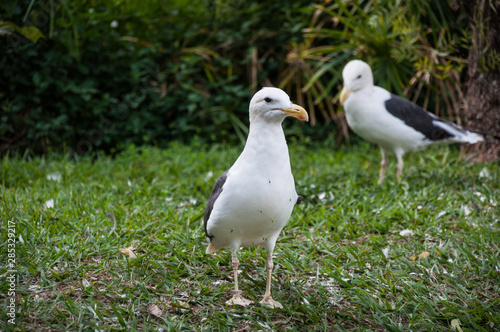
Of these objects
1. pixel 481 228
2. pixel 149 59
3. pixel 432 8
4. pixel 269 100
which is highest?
pixel 432 8

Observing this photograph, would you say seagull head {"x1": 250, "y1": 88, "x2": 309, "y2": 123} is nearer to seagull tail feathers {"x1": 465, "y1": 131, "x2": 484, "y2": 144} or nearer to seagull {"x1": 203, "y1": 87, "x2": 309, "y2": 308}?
seagull {"x1": 203, "y1": 87, "x2": 309, "y2": 308}

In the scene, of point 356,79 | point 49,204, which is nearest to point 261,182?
point 49,204

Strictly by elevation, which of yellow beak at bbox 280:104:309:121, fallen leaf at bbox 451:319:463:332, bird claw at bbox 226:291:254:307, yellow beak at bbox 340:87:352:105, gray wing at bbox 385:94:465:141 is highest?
yellow beak at bbox 280:104:309:121

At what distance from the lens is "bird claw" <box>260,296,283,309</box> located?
2.97 m

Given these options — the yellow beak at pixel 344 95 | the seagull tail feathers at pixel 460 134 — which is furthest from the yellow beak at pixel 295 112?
the seagull tail feathers at pixel 460 134

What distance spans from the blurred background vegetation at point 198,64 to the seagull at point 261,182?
369 cm

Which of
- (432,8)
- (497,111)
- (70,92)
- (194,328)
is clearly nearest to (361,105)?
(497,111)

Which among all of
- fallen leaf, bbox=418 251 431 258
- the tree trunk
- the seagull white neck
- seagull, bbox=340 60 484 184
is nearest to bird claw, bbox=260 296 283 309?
the seagull white neck

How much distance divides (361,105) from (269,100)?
2699mm

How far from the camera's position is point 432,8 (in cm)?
630

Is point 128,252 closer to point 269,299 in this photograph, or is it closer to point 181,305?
point 181,305

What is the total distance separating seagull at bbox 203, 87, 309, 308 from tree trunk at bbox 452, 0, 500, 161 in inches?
135

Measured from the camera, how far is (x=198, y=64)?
7.64 metres

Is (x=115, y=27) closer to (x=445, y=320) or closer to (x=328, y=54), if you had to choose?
(x=328, y=54)
